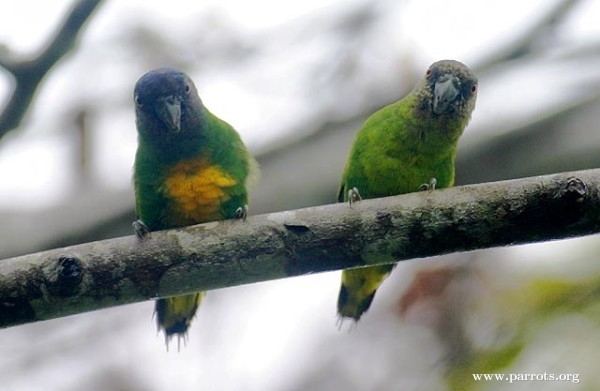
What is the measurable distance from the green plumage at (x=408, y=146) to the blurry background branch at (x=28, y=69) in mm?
2075

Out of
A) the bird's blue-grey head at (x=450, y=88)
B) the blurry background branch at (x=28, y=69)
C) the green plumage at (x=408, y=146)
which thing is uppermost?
the bird's blue-grey head at (x=450, y=88)

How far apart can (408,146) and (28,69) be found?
7.72 ft

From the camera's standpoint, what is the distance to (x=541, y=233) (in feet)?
10.8

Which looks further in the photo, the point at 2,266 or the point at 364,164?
the point at 364,164

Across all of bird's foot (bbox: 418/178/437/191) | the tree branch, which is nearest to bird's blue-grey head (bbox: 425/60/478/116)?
bird's foot (bbox: 418/178/437/191)

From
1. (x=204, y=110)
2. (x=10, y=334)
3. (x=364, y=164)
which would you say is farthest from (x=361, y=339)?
(x=10, y=334)

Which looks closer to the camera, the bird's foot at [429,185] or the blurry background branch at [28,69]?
the blurry background branch at [28,69]

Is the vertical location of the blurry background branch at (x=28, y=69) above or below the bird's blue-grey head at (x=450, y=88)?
below

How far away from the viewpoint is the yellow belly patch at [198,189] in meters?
4.65

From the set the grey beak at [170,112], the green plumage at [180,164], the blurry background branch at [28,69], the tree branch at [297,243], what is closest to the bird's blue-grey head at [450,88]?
the green plumage at [180,164]

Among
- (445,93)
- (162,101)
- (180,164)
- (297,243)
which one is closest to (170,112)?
(162,101)

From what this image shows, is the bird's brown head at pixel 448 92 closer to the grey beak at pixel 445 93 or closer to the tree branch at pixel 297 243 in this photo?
the grey beak at pixel 445 93

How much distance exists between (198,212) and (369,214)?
1.43 metres

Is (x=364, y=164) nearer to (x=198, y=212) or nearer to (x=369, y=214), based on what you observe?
(x=198, y=212)
